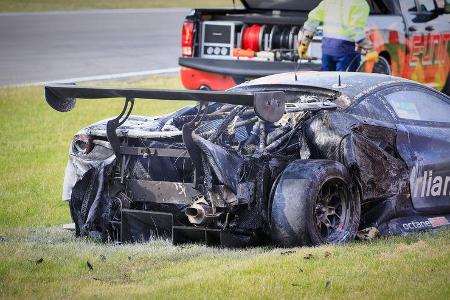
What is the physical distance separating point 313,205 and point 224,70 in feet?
24.3

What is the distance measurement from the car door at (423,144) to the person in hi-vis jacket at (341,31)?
13.1ft

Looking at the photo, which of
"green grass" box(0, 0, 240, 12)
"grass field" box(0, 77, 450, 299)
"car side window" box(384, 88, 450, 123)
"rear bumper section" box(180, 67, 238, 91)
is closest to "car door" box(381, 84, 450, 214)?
"car side window" box(384, 88, 450, 123)

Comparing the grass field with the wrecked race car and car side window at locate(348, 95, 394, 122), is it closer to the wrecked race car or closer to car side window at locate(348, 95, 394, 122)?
the wrecked race car

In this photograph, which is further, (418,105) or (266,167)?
(418,105)

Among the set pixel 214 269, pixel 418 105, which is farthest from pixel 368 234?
pixel 214 269

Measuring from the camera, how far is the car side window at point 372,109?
8.88m

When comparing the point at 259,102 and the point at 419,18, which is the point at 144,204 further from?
the point at 419,18

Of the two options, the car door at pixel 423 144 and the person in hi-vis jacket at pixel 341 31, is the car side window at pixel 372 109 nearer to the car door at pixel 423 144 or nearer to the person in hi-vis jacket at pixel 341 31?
the car door at pixel 423 144

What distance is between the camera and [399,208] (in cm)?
892

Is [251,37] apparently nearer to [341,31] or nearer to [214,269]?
[341,31]

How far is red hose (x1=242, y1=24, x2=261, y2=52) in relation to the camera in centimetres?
1531

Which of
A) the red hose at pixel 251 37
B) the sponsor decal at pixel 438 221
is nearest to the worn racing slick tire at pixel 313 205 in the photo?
the sponsor decal at pixel 438 221

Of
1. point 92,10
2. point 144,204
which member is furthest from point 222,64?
point 92,10

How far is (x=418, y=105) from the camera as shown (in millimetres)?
9414
